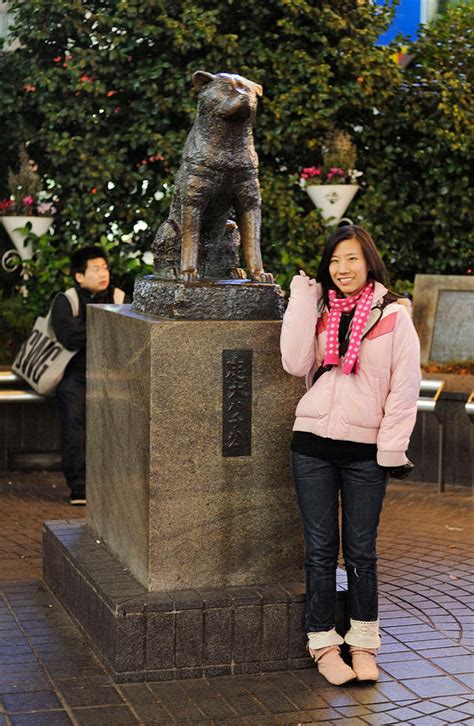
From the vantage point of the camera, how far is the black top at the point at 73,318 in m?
8.92

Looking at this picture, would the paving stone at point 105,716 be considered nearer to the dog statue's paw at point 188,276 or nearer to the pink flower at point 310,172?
the dog statue's paw at point 188,276

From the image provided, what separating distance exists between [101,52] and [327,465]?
7483 mm

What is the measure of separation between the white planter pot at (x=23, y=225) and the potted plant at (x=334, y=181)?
2.49 metres

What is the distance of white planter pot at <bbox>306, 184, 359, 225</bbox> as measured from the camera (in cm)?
1189

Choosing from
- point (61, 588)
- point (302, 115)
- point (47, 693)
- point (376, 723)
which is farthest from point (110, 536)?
point (302, 115)

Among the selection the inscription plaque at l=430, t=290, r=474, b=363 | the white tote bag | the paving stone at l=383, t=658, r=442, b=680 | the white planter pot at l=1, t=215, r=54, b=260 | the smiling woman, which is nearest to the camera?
the smiling woman

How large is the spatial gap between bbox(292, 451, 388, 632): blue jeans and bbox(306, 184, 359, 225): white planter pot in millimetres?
6791

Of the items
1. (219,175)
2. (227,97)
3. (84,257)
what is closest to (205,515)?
(219,175)

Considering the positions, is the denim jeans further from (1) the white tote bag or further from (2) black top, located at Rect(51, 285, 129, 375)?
(2) black top, located at Rect(51, 285, 129, 375)

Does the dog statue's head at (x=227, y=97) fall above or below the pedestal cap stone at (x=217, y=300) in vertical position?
above

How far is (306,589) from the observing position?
549cm

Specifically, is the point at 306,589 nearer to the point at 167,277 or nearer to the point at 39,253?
the point at 167,277

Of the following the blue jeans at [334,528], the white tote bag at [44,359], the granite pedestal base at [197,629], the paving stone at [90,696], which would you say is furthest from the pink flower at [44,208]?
the paving stone at [90,696]

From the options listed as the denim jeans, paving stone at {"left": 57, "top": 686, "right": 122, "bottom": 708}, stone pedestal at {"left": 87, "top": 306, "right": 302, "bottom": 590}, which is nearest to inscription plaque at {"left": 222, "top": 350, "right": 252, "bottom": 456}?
stone pedestal at {"left": 87, "top": 306, "right": 302, "bottom": 590}
